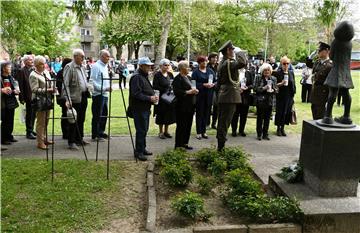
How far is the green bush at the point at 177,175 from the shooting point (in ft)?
20.1

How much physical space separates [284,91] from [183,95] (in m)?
3.01

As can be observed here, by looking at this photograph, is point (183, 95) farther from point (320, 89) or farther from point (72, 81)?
point (320, 89)

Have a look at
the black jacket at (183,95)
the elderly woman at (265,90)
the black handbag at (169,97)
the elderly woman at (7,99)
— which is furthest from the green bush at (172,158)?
the elderly woman at (7,99)

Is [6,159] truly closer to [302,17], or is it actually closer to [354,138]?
[354,138]

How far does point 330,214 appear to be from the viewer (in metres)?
4.95

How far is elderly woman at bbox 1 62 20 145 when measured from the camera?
8258 millimetres

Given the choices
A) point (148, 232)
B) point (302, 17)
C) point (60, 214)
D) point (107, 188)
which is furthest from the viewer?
point (302, 17)

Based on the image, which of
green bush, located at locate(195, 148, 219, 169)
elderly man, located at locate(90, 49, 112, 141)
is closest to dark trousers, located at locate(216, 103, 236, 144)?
green bush, located at locate(195, 148, 219, 169)

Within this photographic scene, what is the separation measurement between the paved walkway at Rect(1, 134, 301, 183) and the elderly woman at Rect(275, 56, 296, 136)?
0.53m

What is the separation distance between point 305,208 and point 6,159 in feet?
17.5

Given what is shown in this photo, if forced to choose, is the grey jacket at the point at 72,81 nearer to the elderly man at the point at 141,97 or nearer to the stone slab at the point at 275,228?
the elderly man at the point at 141,97

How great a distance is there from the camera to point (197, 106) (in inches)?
380

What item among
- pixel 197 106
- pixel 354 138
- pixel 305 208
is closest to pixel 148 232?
pixel 305 208

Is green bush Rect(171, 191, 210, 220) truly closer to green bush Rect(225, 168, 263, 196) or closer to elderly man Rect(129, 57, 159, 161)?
green bush Rect(225, 168, 263, 196)
